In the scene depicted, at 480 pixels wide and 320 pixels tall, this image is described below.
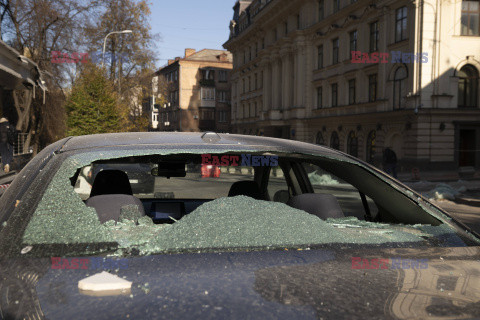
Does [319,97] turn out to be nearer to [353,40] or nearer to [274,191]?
[353,40]

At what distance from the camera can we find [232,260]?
155 centimetres

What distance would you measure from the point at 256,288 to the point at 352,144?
1258 inches

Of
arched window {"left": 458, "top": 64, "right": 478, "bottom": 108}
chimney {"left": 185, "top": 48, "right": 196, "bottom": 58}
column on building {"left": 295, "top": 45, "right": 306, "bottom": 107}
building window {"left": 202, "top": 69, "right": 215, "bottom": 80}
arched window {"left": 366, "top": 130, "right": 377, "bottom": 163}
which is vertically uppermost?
chimney {"left": 185, "top": 48, "right": 196, "bottom": 58}

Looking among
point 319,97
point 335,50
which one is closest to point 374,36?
point 335,50

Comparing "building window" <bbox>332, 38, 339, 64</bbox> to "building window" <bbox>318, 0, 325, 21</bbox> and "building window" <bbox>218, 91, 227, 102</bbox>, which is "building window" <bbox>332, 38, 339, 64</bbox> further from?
"building window" <bbox>218, 91, 227, 102</bbox>

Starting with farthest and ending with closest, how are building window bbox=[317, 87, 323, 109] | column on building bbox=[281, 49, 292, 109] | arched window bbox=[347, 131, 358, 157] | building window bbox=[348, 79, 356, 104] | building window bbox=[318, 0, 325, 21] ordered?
column on building bbox=[281, 49, 292, 109]
building window bbox=[317, 87, 323, 109]
building window bbox=[318, 0, 325, 21]
building window bbox=[348, 79, 356, 104]
arched window bbox=[347, 131, 358, 157]

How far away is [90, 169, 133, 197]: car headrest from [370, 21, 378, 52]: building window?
28401mm

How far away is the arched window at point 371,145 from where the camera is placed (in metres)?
29.6

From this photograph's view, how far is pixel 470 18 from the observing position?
25.3 m

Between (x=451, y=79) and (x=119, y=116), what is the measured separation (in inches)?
744

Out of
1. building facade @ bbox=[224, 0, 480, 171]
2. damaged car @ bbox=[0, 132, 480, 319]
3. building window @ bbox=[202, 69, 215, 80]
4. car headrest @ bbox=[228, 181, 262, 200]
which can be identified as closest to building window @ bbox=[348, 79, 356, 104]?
building facade @ bbox=[224, 0, 480, 171]

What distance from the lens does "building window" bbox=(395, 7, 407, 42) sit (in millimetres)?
26169

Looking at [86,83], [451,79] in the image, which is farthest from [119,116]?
[451,79]

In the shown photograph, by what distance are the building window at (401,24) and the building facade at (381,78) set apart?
56 millimetres
